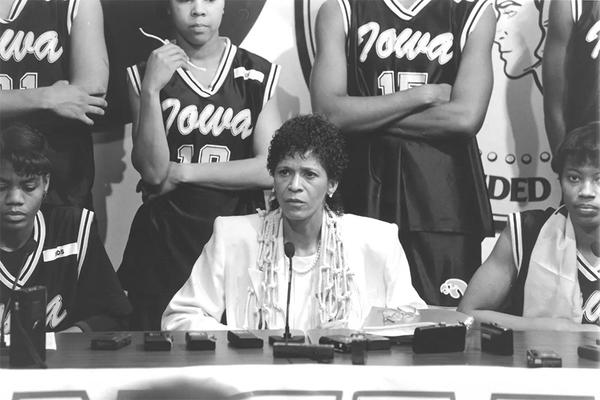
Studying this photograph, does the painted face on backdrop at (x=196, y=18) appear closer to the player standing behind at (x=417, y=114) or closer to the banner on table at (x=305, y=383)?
the player standing behind at (x=417, y=114)

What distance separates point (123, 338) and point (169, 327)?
40cm

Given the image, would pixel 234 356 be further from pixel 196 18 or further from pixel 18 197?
pixel 196 18

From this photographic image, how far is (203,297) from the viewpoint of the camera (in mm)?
2975

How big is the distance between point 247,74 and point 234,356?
4.98 feet

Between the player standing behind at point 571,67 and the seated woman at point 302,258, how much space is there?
37.3 inches

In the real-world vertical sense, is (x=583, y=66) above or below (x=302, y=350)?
above

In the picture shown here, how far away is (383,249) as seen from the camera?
3.11 metres

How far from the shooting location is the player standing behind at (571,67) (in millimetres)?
3576

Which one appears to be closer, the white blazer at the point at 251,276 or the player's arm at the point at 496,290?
the white blazer at the point at 251,276

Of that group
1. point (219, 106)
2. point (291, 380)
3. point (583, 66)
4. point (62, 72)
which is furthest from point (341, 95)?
→ point (291, 380)

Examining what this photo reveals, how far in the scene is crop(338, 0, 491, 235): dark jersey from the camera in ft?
11.6

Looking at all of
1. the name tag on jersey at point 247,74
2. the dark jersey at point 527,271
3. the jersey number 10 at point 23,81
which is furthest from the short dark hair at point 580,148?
the jersey number 10 at point 23,81

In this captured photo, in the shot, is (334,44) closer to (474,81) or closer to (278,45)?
(278,45)

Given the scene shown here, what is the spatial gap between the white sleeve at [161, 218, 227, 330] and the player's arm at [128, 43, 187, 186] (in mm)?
505
